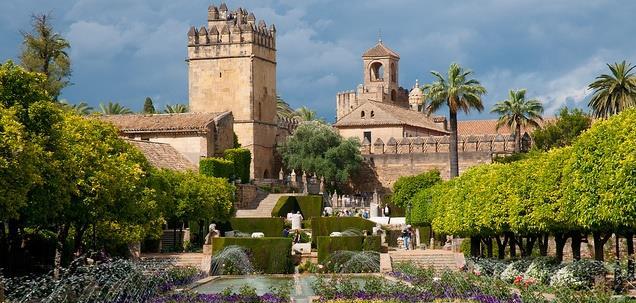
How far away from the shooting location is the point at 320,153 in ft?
261

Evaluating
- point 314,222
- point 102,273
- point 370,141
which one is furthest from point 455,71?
point 102,273

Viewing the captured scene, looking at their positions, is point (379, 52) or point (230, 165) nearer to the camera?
point (230, 165)

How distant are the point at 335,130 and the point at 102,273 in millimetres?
51957

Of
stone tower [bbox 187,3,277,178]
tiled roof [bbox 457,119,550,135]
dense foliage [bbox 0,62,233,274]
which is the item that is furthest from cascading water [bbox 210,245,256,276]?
tiled roof [bbox 457,119,550,135]

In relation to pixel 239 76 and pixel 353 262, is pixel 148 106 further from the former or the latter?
pixel 353 262

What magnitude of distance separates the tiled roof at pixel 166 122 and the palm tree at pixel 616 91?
79.3ft

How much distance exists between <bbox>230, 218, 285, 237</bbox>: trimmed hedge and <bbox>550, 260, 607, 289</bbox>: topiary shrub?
24729 millimetres

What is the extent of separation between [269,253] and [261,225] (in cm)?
1225

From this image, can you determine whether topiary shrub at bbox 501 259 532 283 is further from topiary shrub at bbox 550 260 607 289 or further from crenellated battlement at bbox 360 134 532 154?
crenellated battlement at bbox 360 134 532 154

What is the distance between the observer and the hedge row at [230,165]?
65688mm

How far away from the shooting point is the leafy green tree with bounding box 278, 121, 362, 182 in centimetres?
7869

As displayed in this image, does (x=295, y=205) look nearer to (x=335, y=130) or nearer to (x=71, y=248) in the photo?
(x=335, y=130)

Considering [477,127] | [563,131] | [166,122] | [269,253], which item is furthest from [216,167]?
[477,127]

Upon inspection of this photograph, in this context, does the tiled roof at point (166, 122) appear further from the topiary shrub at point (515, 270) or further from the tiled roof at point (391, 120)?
the topiary shrub at point (515, 270)
